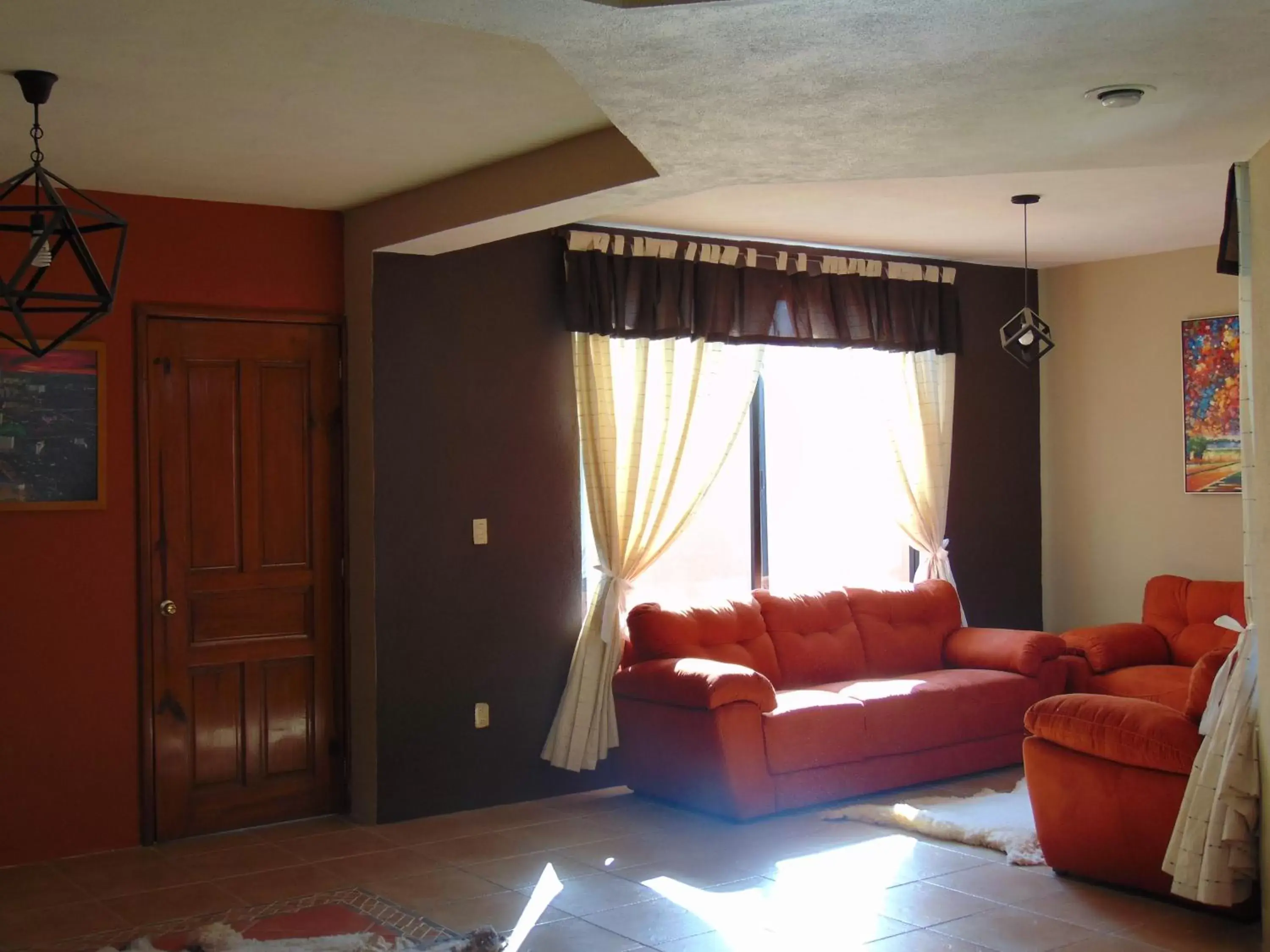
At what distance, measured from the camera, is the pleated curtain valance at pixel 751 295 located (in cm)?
596

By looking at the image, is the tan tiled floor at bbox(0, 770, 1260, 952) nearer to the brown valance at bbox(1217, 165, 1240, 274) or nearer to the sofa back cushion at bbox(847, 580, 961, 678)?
the sofa back cushion at bbox(847, 580, 961, 678)

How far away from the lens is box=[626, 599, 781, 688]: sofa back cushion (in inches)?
228

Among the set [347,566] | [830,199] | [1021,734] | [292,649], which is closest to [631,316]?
[830,199]

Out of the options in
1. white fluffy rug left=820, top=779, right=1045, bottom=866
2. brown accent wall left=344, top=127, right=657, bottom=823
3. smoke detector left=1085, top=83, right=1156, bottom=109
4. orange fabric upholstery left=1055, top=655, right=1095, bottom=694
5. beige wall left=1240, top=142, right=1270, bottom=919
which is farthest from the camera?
orange fabric upholstery left=1055, top=655, right=1095, bottom=694

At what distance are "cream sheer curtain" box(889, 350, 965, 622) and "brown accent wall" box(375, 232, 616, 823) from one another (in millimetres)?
2119

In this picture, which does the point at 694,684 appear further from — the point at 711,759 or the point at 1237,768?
the point at 1237,768

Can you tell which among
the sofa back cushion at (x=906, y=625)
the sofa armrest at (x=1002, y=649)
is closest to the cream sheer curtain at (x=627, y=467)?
the sofa back cushion at (x=906, y=625)

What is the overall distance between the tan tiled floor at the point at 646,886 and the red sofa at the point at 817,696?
0.65 ft

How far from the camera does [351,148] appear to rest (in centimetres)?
450

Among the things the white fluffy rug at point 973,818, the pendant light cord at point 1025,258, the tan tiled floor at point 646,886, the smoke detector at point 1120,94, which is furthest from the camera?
the pendant light cord at point 1025,258

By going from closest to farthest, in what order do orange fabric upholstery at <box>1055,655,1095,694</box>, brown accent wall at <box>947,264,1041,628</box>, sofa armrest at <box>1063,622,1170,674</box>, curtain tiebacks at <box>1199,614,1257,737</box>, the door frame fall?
curtain tiebacks at <box>1199,614,1257,737</box> < the door frame < orange fabric upholstery at <box>1055,655,1095,694</box> < sofa armrest at <box>1063,622,1170,674</box> < brown accent wall at <box>947,264,1041,628</box>

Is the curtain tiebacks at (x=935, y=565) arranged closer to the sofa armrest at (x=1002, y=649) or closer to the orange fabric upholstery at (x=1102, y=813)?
the sofa armrest at (x=1002, y=649)

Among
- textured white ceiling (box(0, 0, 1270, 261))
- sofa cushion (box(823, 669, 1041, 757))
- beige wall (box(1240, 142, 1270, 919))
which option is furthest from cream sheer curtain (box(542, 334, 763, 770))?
beige wall (box(1240, 142, 1270, 919))

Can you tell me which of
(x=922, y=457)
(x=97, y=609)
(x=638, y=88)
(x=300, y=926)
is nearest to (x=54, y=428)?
(x=97, y=609)
